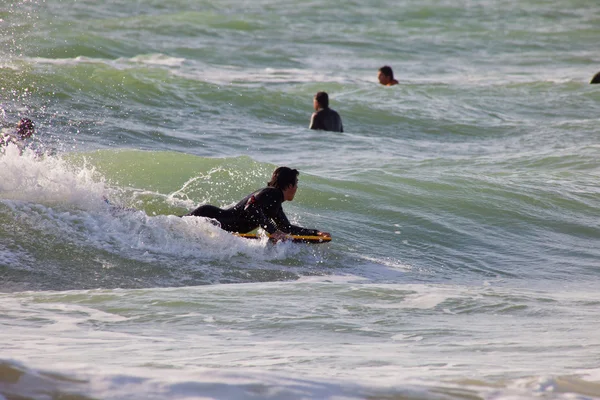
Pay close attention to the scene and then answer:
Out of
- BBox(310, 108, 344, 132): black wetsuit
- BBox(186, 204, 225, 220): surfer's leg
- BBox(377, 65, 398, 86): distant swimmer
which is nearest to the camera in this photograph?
BBox(186, 204, 225, 220): surfer's leg

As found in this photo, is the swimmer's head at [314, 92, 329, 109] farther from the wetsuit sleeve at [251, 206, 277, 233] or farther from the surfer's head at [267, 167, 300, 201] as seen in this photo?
the wetsuit sleeve at [251, 206, 277, 233]

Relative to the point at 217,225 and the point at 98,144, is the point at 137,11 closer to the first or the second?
the point at 98,144

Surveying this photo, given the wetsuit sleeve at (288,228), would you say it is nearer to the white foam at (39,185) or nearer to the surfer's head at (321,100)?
the white foam at (39,185)

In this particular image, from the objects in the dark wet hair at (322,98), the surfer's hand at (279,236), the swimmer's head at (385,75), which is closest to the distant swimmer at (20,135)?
the surfer's hand at (279,236)

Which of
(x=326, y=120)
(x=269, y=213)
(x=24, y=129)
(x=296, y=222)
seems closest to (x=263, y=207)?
(x=269, y=213)

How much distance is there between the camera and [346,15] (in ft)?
120

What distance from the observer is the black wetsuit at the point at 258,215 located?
29.8 ft

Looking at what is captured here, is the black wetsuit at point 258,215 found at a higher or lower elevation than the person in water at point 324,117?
lower

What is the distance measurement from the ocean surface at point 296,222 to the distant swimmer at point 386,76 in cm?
44

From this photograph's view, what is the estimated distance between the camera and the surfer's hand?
9031 millimetres

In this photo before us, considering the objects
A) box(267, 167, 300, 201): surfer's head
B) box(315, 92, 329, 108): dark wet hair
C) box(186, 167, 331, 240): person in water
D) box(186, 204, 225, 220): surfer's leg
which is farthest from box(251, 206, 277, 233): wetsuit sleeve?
box(315, 92, 329, 108): dark wet hair

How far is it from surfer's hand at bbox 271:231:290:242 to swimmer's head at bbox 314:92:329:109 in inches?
300

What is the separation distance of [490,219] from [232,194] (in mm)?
3199

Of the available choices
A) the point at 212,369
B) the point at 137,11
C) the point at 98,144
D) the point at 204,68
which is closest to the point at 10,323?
the point at 212,369
